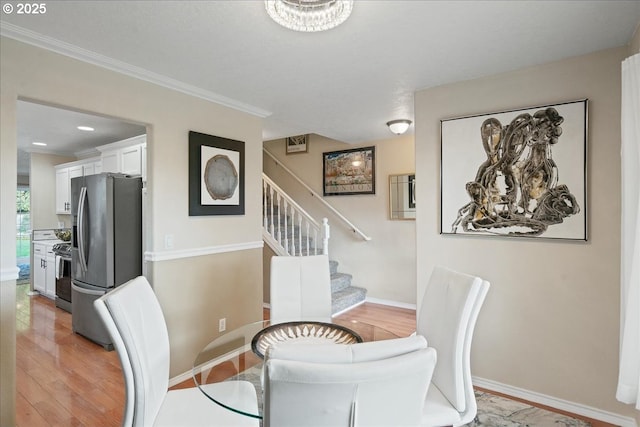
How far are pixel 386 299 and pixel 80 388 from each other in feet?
11.9

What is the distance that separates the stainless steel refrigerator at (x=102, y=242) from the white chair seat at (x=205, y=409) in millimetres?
2266

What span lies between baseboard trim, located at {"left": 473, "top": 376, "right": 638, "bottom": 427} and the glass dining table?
114cm

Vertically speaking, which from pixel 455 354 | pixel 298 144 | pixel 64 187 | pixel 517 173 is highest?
pixel 298 144

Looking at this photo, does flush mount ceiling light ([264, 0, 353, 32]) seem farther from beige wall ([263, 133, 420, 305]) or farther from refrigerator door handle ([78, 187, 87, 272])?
beige wall ([263, 133, 420, 305])

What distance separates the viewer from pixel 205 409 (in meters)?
1.47

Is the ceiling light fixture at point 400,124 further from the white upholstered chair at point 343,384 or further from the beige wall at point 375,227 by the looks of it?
the white upholstered chair at point 343,384

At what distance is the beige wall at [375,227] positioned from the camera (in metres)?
4.59

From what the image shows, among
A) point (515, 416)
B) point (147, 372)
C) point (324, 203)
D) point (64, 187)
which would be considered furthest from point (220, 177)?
point (64, 187)

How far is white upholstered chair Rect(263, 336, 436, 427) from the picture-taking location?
0.78 meters

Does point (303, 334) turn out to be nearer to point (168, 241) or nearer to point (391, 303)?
point (168, 241)

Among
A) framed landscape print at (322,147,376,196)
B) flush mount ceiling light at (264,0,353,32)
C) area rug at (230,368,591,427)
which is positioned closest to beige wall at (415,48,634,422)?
area rug at (230,368,591,427)

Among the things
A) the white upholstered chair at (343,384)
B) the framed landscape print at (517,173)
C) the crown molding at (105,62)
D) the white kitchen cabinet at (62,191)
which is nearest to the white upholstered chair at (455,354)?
the white upholstered chair at (343,384)

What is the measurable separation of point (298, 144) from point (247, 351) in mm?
4225

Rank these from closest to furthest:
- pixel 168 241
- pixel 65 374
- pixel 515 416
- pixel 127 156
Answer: pixel 515 416
pixel 168 241
pixel 65 374
pixel 127 156
